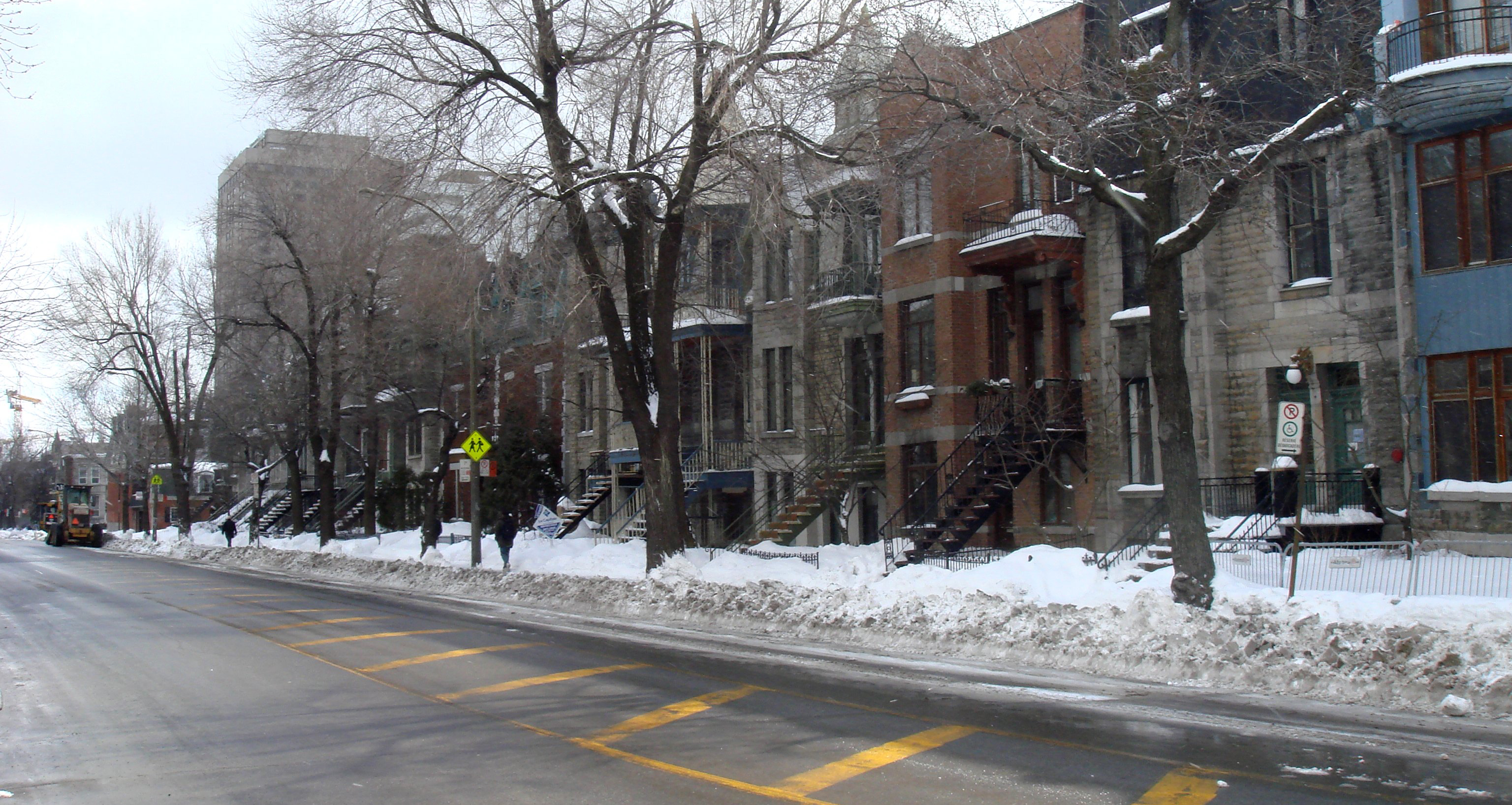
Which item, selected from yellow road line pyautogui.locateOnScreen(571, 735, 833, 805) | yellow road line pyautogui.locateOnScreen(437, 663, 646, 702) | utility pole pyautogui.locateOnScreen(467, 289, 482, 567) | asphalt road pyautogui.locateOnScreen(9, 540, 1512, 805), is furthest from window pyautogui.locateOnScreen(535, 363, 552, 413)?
yellow road line pyautogui.locateOnScreen(571, 735, 833, 805)

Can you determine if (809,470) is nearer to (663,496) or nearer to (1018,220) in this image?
(663,496)

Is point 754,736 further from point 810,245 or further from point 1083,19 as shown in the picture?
point 810,245

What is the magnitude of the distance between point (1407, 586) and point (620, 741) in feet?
34.5

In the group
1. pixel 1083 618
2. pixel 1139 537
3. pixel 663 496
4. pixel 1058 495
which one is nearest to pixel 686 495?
pixel 663 496

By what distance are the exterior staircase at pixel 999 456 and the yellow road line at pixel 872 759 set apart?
11.8m

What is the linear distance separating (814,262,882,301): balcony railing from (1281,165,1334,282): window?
374 inches

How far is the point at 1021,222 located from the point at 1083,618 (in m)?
10.7

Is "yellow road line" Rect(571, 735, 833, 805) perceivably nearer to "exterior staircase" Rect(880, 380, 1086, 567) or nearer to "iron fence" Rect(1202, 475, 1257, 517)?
"exterior staircase" Rect(880, 380, 1086, 567)

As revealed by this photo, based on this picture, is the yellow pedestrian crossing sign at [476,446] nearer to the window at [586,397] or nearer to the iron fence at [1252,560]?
the window at [586,397]

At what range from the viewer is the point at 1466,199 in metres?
16.9

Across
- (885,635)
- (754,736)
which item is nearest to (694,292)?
(885,635)

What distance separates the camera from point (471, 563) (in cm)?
2766

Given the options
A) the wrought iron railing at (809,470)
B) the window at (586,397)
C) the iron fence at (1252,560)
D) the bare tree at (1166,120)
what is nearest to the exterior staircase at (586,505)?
the window at (586,397)

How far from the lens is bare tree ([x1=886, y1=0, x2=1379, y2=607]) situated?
13.2m
